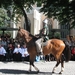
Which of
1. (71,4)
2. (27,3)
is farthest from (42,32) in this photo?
(27,3)

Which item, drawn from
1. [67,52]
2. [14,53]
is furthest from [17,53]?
[67,52]

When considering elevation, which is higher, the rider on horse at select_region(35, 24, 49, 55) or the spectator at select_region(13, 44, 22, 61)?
the rider on horse at select_region(35, 24, 49, 55)

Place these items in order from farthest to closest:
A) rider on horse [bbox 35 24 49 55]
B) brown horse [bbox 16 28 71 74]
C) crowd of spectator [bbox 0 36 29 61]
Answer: crowd of spectator [bbox 0 36 29 61] → brown horse [bbox 16 28 71 74] → rider on horse [bbox 35 24 49 55]

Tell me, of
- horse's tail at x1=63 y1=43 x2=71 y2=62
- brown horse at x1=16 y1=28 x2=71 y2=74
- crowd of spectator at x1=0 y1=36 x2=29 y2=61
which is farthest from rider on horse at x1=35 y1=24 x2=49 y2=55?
crowd of spectator at x1=0 y1=36 x2=29 y2=61

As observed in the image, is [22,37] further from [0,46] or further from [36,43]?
[0,46]

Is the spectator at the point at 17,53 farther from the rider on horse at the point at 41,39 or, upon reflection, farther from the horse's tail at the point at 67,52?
the horse's tail at the point at 67,52

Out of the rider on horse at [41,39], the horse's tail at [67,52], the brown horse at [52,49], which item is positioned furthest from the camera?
the horse's tail at [67,52]

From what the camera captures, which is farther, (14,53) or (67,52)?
(14,53)

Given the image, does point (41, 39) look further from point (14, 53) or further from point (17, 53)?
point (14, 53)

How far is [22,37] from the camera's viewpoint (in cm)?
1440

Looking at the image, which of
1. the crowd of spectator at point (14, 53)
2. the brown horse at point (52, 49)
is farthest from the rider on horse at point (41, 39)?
the crowd of spectator at point (14, 53)

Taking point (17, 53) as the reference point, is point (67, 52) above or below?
above

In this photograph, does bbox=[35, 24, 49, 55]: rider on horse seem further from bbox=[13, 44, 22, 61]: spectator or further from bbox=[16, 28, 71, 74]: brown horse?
bbox=[13, 44, 22, 61]: spectator

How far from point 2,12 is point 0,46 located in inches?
477
